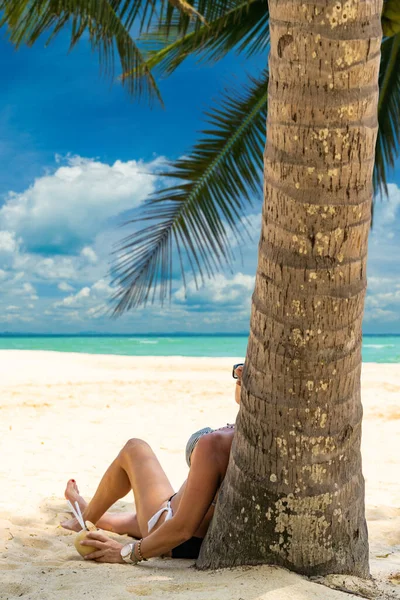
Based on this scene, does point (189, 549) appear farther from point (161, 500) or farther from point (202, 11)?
point (202, 11)

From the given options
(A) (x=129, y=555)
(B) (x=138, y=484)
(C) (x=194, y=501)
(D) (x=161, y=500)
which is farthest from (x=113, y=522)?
(C) (x=194, y=501)

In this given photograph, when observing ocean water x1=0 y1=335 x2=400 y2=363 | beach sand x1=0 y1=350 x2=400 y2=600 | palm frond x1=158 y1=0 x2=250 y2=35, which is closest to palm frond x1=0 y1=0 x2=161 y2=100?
palm frond x1=158 y1=0 x2=250 y2=35

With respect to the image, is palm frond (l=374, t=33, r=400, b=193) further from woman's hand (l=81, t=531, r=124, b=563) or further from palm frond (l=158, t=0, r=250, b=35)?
woman's hand (l=81, t=531, r=124, b=563)

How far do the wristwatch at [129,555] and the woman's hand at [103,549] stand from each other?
0.05 m

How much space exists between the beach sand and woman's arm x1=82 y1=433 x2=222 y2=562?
11cm

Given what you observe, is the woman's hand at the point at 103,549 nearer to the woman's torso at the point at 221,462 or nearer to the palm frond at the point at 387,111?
the woman's torso at the point at 221,462

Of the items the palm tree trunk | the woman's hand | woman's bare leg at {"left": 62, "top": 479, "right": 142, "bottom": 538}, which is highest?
the palm tree trunk

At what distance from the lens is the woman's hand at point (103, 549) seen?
3.06 m

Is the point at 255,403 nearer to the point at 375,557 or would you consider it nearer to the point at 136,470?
the point at 136,470

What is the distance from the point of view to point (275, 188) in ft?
7.83

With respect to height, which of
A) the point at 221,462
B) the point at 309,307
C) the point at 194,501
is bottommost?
the point at 194,501

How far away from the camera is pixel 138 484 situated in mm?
3422

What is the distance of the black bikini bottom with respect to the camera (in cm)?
302

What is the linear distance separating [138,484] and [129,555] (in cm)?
49
